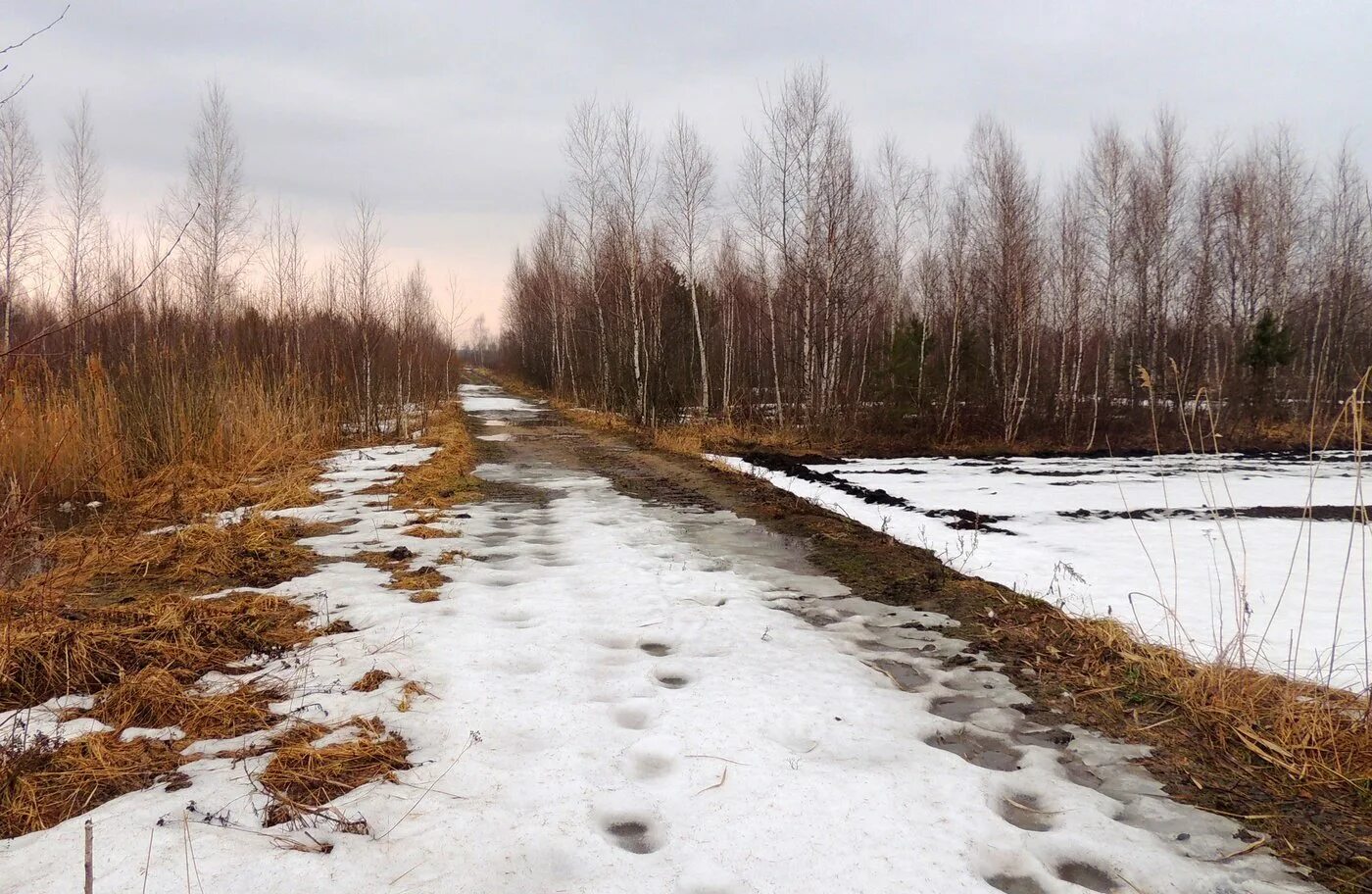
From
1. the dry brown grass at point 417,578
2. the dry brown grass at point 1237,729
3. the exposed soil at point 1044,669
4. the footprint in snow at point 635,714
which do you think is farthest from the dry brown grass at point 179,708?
the dry brown grass at point 1237,729

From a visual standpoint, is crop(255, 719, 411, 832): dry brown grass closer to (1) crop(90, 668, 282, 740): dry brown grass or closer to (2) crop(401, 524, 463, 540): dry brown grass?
(1) crop(90, 668, 282, 740): dry brown grass

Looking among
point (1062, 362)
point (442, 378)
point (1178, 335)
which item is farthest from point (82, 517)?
point (1178, 335)

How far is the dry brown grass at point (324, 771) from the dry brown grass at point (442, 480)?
516 cm

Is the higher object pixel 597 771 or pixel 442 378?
pixel 442 378

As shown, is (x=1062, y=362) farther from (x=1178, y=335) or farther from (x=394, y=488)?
(x=394, y=488)

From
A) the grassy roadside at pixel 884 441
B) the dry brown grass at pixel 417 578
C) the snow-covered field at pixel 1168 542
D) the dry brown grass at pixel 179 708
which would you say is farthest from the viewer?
the grassy roadside at pixel 884 441

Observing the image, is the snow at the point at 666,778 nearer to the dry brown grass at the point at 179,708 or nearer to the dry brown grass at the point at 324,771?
the dry brown grass at the point at 324,771

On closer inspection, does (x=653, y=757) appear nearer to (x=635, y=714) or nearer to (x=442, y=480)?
(x=635, y=714)

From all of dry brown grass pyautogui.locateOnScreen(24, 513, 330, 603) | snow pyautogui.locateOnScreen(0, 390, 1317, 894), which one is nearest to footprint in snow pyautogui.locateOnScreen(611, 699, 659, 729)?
snow pyautogui.locateOnScreen(0, 390, 1317, 894)

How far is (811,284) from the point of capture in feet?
50.2

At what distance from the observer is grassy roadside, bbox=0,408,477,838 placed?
7.60ft

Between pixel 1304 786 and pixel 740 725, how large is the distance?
6.85ft

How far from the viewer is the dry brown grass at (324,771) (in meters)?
2.17

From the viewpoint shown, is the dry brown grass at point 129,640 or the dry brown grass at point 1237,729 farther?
the dry brown grass at point 129,640
